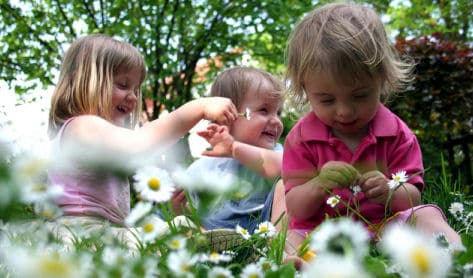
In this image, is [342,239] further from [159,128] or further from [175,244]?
[159,128]

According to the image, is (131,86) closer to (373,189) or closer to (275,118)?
→ (275,118)

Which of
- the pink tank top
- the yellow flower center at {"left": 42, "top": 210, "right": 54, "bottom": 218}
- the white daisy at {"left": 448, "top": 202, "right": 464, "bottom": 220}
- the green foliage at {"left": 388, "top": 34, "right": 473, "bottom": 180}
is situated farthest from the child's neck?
the green foliage at {"left": 388, "top": 34, "right": 473, "bottom": 180}

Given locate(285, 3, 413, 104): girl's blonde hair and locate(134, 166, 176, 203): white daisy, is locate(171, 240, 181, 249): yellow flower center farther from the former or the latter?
locate(285, 3, 413, 104): girl's blonde hair

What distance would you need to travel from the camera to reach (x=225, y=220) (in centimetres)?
287

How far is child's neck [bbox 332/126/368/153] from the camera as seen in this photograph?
7.25 feet

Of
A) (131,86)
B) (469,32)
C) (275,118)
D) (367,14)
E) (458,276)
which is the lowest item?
(469,32)

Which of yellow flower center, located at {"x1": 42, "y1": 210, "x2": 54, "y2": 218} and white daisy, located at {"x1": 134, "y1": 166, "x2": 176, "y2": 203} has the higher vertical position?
white daisy, located at {"x1": 134, "y1": 166, "x2": 176, "y2": 203}

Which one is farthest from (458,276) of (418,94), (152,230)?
(418,94)

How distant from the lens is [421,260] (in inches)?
20.4

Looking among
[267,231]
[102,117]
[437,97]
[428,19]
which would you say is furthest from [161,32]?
A: [428,19]

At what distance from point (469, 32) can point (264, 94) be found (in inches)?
395

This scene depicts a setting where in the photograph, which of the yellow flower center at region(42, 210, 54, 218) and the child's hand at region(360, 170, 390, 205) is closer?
the yellow flower center at region(42, 210, 54, 218)

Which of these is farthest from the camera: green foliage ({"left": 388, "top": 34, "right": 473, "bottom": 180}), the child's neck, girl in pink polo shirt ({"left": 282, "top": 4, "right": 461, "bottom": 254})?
green foliage ({"left": 388, "top": 34, "right": 473, "bottom": 180})

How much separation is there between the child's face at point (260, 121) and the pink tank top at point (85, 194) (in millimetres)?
692
